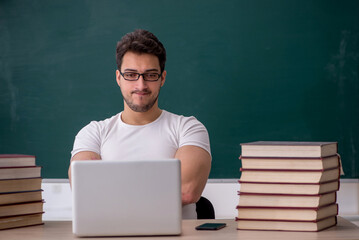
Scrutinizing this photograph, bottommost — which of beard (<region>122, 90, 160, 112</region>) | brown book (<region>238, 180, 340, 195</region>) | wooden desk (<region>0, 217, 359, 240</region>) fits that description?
wooden desk (<region>0, 217, 359, 240</region>)

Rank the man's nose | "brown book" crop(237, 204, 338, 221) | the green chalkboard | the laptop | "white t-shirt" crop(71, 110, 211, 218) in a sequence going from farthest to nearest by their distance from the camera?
the green chalkboard < "white t-shirt" crop(71, 110, 211, 218) < the man's nose < "brown book" crop(237, 204, 338, 221) < the laptop

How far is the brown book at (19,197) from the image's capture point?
1.76m

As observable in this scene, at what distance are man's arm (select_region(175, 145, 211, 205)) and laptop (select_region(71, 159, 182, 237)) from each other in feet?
2.49

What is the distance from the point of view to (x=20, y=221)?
1.78m

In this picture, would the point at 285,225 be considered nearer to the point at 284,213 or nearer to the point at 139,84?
the point at 284,213

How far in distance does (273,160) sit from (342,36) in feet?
6.56

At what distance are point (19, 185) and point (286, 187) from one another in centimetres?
88

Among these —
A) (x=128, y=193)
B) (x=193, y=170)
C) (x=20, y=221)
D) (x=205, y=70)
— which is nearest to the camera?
(x=128, y=193)

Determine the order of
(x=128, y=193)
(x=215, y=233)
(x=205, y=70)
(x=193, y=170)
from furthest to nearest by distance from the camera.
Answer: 1. (x=205, y=70)
2. (x=193, y=170)
3. (x=215, y=233)
4. (x=128, y=193)

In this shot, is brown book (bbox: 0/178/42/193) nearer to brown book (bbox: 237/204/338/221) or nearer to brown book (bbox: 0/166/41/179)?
brown book (bbox: 0/166/41/179)

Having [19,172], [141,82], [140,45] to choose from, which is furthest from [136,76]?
[19,172]

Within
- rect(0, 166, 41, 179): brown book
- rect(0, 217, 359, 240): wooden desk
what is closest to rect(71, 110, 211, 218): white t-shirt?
rect(0, 166, 41, 179): brown book

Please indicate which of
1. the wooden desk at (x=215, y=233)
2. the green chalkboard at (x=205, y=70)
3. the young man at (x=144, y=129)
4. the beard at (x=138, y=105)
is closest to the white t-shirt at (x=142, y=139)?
the young man at (x=144, y=129)

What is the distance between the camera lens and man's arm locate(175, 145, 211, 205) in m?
2.25
